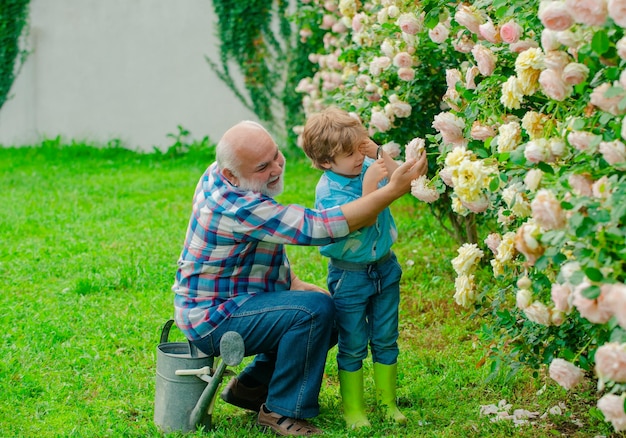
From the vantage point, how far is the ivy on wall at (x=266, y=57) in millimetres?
10305

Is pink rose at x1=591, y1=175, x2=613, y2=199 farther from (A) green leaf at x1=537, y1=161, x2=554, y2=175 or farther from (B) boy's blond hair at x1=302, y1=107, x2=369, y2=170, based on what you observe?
(B) boy's blond hair at x1=302, y1=107, x2=369, y2=170

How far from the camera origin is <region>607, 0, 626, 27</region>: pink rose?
5.90ft

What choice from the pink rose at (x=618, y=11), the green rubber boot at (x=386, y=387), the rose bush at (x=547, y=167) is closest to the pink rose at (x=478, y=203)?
the rose bush at (x=547, y=167)

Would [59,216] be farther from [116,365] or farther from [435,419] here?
[435,419]

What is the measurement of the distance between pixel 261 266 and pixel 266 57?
7626 mm

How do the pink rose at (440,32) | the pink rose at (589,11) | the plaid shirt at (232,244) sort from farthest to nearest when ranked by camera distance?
the pink rose at (440,32) → the plaid shirt at (232,244) → the pink rose at (589,11)

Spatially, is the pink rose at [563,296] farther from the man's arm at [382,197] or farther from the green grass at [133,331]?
the green grass at [133,331]

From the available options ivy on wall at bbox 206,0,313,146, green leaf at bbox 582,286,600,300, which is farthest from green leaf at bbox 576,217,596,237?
ivy on wall at bbox 206,0,313,146

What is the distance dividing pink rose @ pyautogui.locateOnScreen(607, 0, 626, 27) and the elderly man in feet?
3.75

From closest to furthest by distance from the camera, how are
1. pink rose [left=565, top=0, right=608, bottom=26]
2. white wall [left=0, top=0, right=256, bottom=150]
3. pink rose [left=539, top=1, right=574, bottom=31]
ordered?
1. pink rose [left=565, top=0, right=608, bottom=26]
2. pink rose [left=539, top=1, right=574, bottom=31]
3. white wall [left=0, top=0, right=256, bottom=150]

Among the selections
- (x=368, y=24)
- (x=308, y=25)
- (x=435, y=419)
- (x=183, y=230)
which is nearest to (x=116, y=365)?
(x=435, y=419)

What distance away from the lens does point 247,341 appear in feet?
9.96

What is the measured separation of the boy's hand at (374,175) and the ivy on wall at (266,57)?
7284 millimetres

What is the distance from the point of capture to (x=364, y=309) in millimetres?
3182
